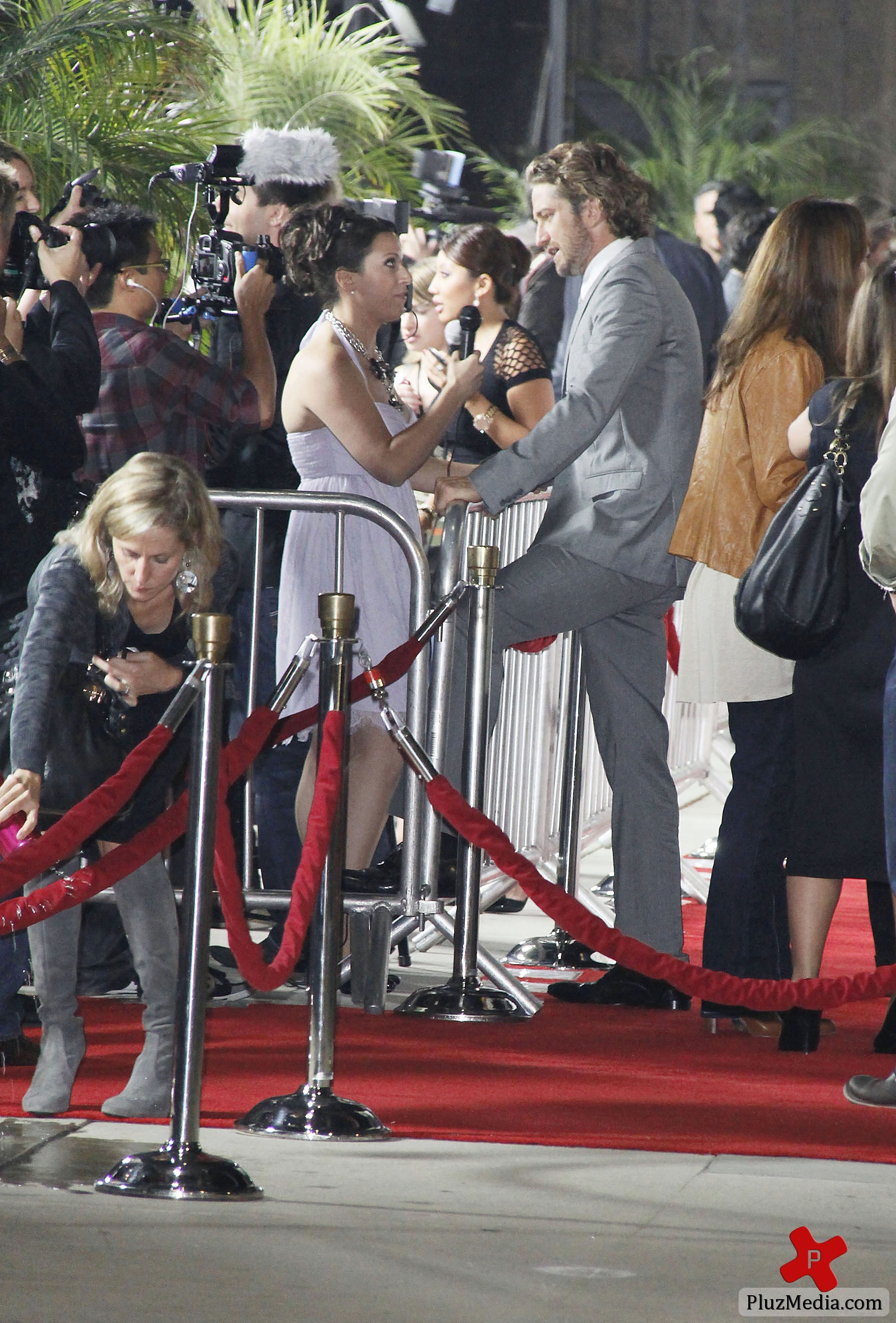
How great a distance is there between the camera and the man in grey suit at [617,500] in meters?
4.90

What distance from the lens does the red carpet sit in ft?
11.9

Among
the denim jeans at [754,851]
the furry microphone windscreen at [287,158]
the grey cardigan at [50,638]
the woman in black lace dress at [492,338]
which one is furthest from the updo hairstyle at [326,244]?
the denim jeans at [754,851]

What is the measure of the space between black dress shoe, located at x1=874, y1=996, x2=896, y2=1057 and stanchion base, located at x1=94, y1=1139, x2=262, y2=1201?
1998 millimetres

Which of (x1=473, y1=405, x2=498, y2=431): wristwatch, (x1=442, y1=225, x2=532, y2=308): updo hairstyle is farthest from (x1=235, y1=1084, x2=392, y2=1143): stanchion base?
(x1=442, y1=225, x2=532, y2=308): updo hairstyle

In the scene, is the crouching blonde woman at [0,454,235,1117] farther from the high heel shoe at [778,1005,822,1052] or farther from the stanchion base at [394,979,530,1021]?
the high heel shoe at [778,1005,822,1052]

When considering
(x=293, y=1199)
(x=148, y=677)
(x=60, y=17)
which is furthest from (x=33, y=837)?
(x=60, y=17)

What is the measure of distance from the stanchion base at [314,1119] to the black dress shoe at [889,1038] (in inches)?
61.2

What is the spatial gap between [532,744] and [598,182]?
2020mm

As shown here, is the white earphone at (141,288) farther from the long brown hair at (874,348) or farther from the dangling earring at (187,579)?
the long brown hair at (874,348)

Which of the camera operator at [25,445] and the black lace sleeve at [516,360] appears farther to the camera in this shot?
the black lace sleeve at [516,360]

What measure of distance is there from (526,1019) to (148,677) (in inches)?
60.1

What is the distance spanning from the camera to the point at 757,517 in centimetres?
461

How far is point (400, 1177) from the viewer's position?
10.6 feet

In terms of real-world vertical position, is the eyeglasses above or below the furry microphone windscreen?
below
